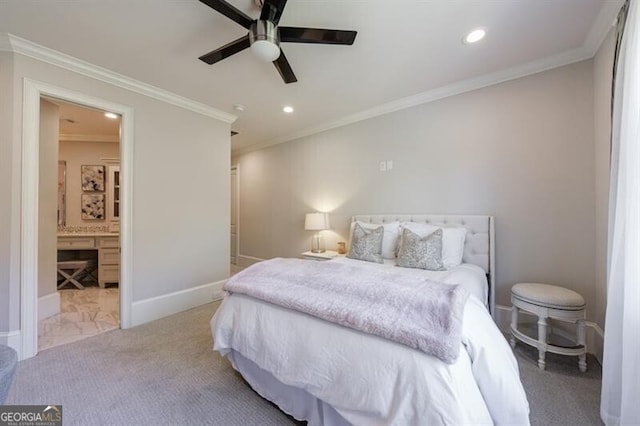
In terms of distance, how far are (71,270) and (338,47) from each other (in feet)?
17.2

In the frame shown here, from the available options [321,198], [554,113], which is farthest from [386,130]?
[554,113]

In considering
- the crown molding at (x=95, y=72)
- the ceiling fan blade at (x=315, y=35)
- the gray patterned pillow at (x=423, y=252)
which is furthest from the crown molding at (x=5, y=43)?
the gray patterned pillow at (x=423, y=252)

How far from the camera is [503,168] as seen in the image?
271 centimetres

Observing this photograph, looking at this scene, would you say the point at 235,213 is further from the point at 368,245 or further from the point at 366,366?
the point at 366,366

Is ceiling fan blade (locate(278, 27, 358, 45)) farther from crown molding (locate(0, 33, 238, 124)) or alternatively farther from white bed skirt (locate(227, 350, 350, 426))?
white bed skirt (locate(227, 350, 350, 426))

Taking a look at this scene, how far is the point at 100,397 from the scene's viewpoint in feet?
5.74

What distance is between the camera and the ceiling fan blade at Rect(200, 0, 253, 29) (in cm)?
147

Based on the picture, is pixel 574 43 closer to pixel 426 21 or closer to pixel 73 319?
pixel 426 21

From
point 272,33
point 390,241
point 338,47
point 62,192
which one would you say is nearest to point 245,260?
point 62,192

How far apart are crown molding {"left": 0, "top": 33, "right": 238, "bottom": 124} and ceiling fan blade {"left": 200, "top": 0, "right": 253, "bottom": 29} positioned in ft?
6.32

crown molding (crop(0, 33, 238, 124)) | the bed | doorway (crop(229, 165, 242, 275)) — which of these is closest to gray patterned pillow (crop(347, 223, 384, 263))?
the bed

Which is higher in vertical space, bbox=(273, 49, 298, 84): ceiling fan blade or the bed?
bbox=(273, 49, 298, 84): ceiling fan blade

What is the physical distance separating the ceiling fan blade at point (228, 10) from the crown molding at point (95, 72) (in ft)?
6.32

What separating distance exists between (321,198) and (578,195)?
9.91 feet
